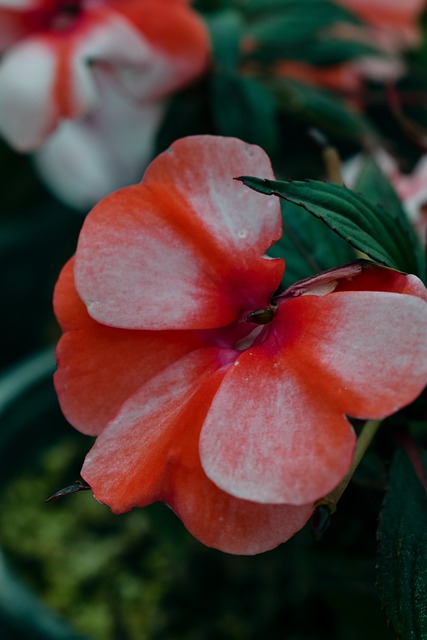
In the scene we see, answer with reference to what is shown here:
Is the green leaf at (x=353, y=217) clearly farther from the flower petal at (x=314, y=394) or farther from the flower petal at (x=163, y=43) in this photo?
the flower petal at (x=163, y=43)

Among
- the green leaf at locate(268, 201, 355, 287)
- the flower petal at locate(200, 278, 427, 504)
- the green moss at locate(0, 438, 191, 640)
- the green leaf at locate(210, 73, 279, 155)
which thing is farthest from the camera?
the green moss at locate(0, 438, 191, 640)

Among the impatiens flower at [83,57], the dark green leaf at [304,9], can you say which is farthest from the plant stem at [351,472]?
the dark green leaf at [304,9]

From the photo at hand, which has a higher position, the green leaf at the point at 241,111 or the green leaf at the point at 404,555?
the green leaf at the point at 241,111

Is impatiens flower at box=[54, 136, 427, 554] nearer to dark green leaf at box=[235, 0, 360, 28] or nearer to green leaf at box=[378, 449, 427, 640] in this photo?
green leaf at box=[378, 449, 427, 640]

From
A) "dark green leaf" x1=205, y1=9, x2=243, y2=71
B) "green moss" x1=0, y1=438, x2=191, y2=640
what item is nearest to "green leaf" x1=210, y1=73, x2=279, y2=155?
"dark green leaf" x1=205, y1=9, x2=243, y2=71

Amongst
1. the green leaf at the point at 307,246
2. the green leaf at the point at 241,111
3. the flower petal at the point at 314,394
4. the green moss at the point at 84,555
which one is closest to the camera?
the flower petal at the point at 314,394
